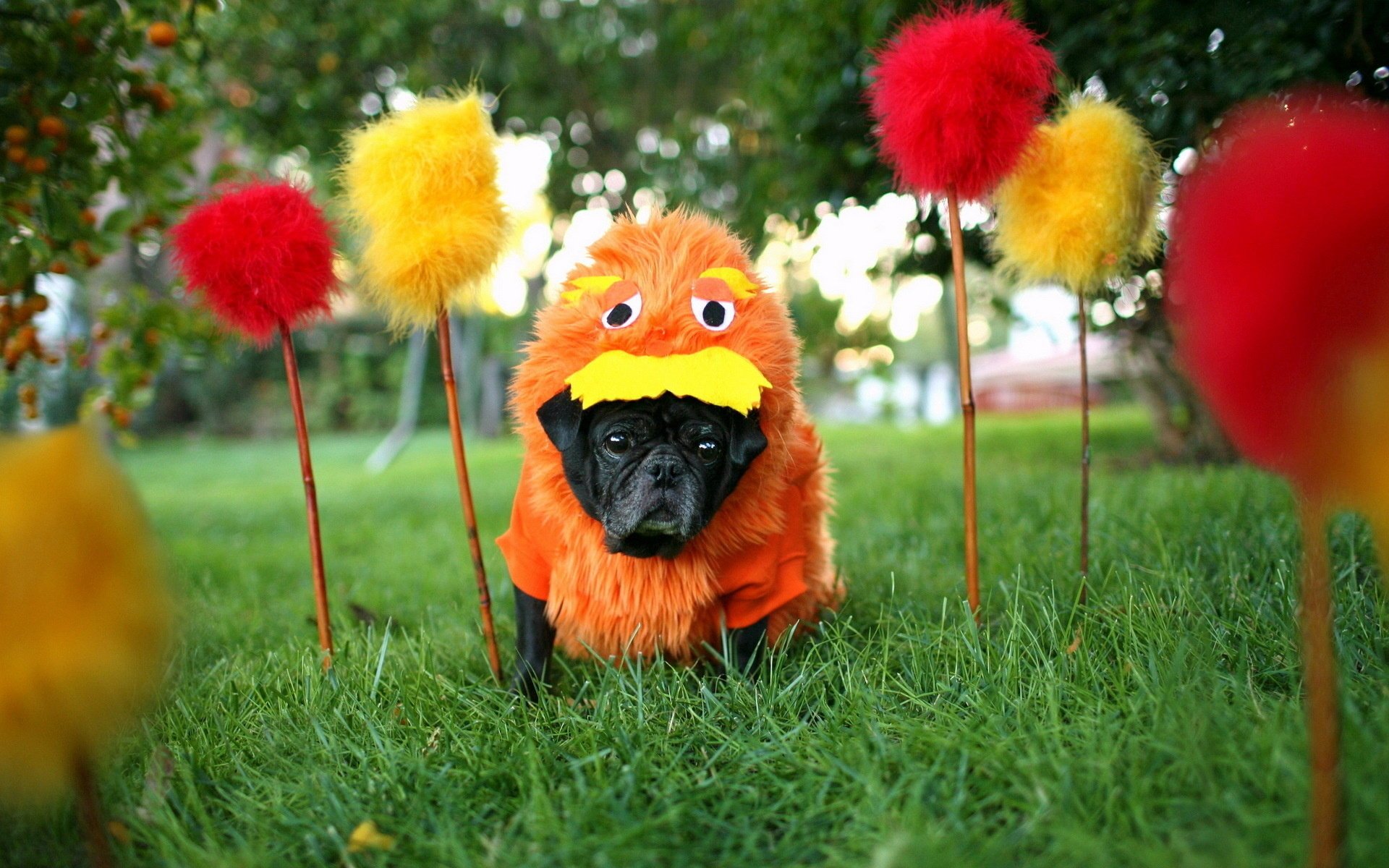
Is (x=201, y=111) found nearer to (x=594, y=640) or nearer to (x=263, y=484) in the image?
(x=594, y=640)

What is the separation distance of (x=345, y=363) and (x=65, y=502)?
1639cm

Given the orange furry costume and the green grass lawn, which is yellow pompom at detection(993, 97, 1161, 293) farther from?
the green grass lawn

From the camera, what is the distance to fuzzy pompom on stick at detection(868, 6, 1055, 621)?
1.62 meters

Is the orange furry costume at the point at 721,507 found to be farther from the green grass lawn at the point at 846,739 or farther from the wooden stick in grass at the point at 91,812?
the wooden stick in grass at the point at 91,812

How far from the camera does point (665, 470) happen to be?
1526 millimetres

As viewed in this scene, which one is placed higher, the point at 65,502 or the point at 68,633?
the point at 65,502

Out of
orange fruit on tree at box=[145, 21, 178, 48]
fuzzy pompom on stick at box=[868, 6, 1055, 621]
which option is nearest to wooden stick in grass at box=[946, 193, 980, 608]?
fuzzy pompom on stick at box=[868, 6, 1055, 621]

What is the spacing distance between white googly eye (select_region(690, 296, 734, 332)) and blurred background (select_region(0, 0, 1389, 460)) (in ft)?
1.24

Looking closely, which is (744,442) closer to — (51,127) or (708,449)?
(708,449)

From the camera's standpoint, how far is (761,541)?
1.75 meters

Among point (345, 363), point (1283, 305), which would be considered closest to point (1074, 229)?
point (1283, 305)

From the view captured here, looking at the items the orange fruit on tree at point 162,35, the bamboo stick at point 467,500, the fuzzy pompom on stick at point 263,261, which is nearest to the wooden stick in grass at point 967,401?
the bamboo stick at point 467,500

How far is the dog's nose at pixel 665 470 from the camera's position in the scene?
152 centimetres

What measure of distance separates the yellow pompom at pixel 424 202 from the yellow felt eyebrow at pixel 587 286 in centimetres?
20
